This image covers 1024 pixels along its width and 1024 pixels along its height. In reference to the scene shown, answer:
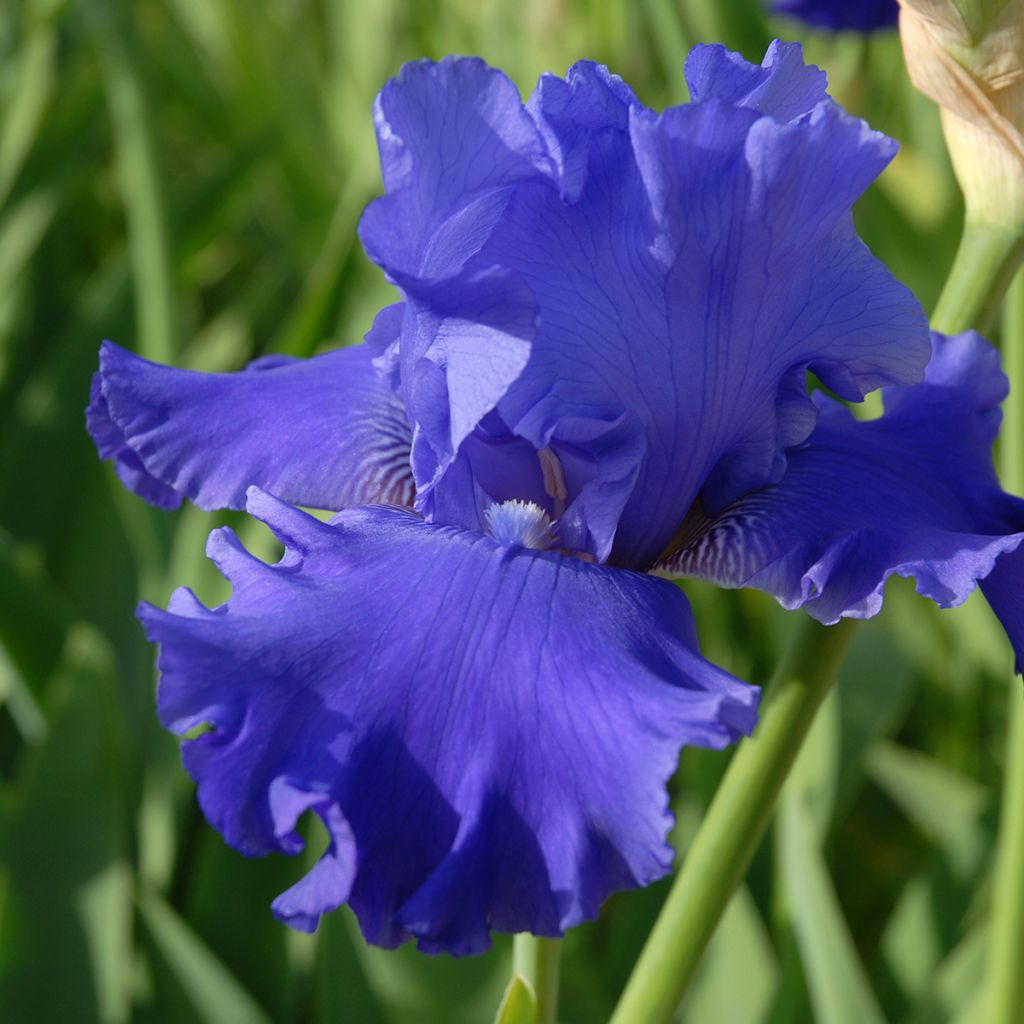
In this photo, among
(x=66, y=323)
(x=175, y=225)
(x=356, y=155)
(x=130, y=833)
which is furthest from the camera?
(x=356, y=155)

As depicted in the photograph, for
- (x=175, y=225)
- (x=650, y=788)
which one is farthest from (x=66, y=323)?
(x=650, y=788)

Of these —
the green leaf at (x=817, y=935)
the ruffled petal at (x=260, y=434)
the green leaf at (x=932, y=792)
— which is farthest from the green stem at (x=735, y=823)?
the green leaf at (x=932, y=792)

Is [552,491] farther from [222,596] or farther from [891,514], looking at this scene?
[222,596]

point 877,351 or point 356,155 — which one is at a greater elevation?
point 877,351

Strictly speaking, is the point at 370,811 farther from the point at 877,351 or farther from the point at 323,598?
the point at 877,351

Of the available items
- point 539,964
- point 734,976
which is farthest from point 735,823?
point 734,976

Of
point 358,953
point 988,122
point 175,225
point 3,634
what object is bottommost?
point 358,953
